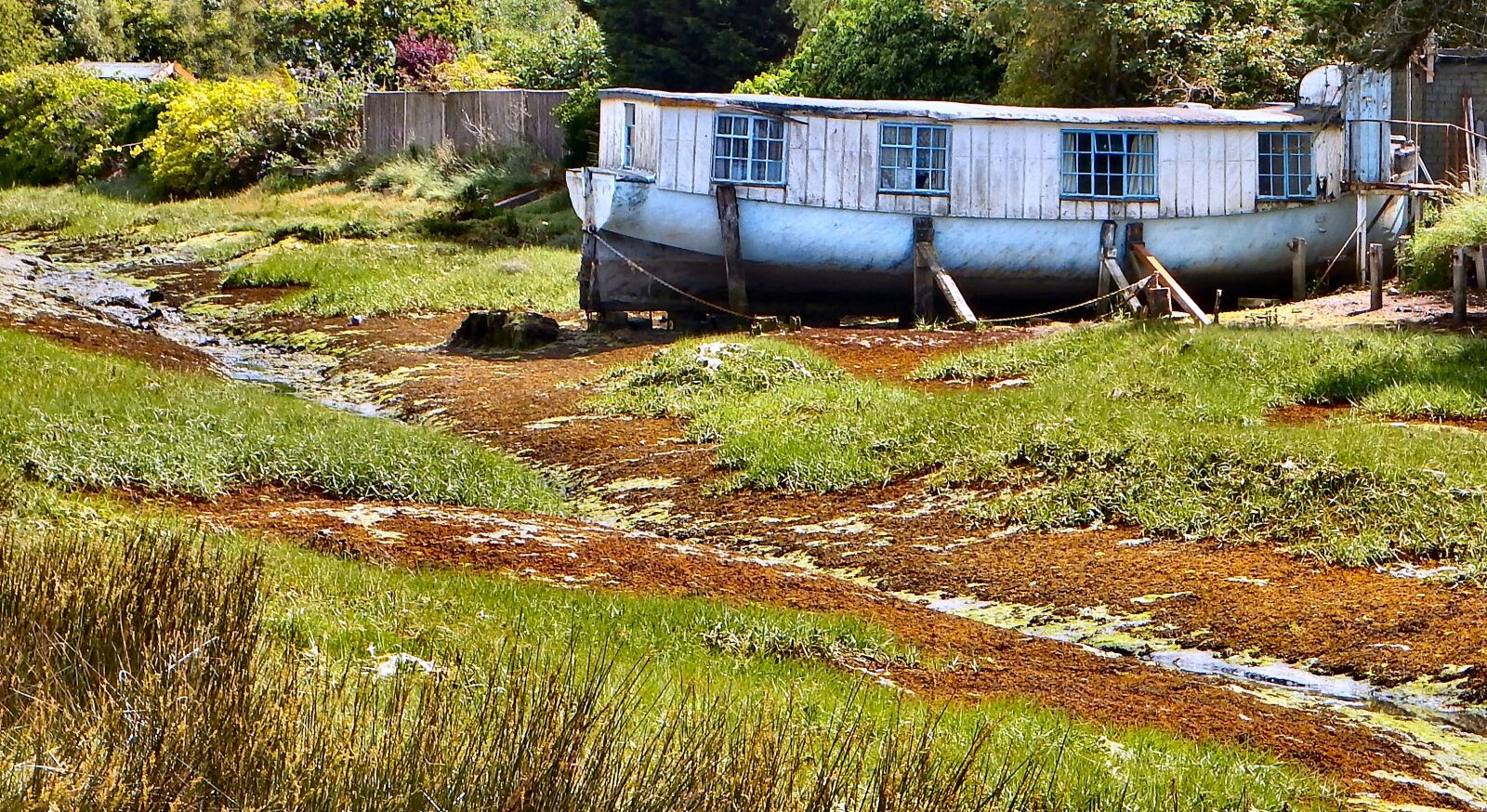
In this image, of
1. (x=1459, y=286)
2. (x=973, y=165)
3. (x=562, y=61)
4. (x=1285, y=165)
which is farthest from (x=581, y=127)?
(x=1459, y=286)

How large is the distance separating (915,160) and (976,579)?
486 inches

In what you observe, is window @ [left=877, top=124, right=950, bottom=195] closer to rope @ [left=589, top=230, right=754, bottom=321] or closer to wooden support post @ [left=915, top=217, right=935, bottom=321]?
wooden support post @ [left=915, top=217, right=935, bottom=321]

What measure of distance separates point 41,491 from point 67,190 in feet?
109

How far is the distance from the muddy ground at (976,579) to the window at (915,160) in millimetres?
7662

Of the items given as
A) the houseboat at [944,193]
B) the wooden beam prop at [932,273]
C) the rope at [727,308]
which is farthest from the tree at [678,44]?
the wooden beam prop at [932,273]

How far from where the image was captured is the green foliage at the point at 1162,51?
27.1 meters

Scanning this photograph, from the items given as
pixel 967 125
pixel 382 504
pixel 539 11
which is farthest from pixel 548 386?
pixel 539 11

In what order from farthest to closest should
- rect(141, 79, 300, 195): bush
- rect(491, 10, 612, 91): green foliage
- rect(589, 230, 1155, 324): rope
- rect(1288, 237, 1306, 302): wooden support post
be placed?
rect(491, 10, 612, 91): green foliage
rect(141, 79, 300, 195): bush
rect(1288, 237, 1306, 302): wooden support post
rect(589, 230, 1155, 324): rope

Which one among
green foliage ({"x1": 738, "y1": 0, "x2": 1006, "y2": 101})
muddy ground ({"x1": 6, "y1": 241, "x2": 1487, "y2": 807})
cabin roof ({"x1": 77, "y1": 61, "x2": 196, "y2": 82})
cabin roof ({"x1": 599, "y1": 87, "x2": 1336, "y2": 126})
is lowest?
muddy ground ({"x1": 6, "y1": 241, "x2": 1487, "y2": 807})

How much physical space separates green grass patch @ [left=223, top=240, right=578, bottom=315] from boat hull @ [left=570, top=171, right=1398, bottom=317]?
163 cm

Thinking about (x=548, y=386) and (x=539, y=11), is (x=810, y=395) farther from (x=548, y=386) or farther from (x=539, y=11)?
(x=539, y=11)

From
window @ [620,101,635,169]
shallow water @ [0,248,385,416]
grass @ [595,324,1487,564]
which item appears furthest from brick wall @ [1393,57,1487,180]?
shallow water @ [0,248,385,416]

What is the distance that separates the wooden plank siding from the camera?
70.2 feet

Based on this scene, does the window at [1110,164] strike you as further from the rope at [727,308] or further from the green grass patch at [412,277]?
the green grass patch at [412,277]
